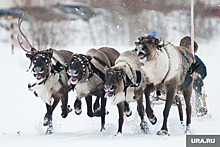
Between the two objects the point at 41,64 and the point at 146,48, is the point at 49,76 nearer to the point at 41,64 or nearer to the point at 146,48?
the point at 41,64

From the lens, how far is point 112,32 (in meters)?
16.5

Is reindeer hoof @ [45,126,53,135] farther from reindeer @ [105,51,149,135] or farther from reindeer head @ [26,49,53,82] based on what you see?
reindeer @ [105,51,149,135]

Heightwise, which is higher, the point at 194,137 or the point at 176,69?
the point at 176,69

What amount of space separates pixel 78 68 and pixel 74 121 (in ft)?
9.65

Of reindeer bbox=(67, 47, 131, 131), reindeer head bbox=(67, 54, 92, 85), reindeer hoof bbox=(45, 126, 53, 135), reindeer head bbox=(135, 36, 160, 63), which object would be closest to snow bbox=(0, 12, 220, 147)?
reindeer hoof bbox=(45, 126, 53, 135)

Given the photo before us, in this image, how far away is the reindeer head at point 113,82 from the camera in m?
5.77

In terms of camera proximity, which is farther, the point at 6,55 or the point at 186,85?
the point at 6,55

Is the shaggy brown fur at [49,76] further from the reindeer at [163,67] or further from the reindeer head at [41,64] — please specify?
the reindeer at [163,67]

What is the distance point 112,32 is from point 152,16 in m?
1.72

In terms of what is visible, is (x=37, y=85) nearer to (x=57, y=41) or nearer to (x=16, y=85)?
(x=16, y=85)

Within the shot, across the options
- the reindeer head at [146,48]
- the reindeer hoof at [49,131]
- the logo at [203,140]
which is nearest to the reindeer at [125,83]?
the reindeer head at [146,48]

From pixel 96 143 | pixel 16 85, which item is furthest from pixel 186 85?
pixel 16 85

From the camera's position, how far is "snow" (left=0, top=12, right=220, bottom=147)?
575cm

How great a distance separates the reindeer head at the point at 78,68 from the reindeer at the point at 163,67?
3.13 feet
